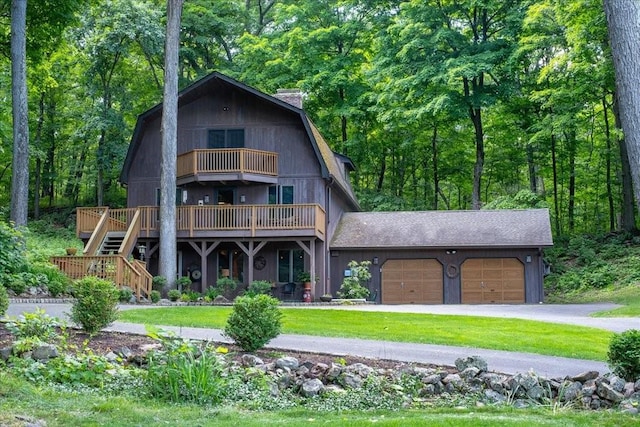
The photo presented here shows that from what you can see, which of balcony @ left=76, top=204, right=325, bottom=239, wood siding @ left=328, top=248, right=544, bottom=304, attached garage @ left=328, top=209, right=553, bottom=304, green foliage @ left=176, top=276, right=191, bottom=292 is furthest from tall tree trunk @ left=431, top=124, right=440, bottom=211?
green foliage @ left=176, top=276, right=191, bottom=292

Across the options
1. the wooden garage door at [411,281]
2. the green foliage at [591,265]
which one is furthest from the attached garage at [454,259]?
the green foliage at [591,265]

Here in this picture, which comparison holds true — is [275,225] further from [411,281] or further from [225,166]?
[411,281]

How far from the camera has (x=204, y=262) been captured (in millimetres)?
24203

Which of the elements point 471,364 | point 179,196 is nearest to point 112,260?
point 179,196

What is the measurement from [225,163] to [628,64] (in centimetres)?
1850

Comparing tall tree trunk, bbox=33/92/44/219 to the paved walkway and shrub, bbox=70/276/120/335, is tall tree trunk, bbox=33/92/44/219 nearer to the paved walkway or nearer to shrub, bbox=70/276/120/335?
the paved walkway

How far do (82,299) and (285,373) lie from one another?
3.67m

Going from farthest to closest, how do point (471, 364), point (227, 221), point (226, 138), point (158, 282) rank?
1. point (226, 138)
2. point (227, 221)
3. point (158, 282)
4. point (471, 364)

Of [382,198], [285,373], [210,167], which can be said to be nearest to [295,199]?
[210,167]

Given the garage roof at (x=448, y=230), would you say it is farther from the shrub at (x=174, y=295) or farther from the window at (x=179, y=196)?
the shrub at (x=174, y=295)

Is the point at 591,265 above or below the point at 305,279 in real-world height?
above

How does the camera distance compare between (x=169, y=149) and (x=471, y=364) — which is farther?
(x=169, y=149)

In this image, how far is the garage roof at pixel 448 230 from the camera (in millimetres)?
24891

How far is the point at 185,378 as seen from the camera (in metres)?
7.02
